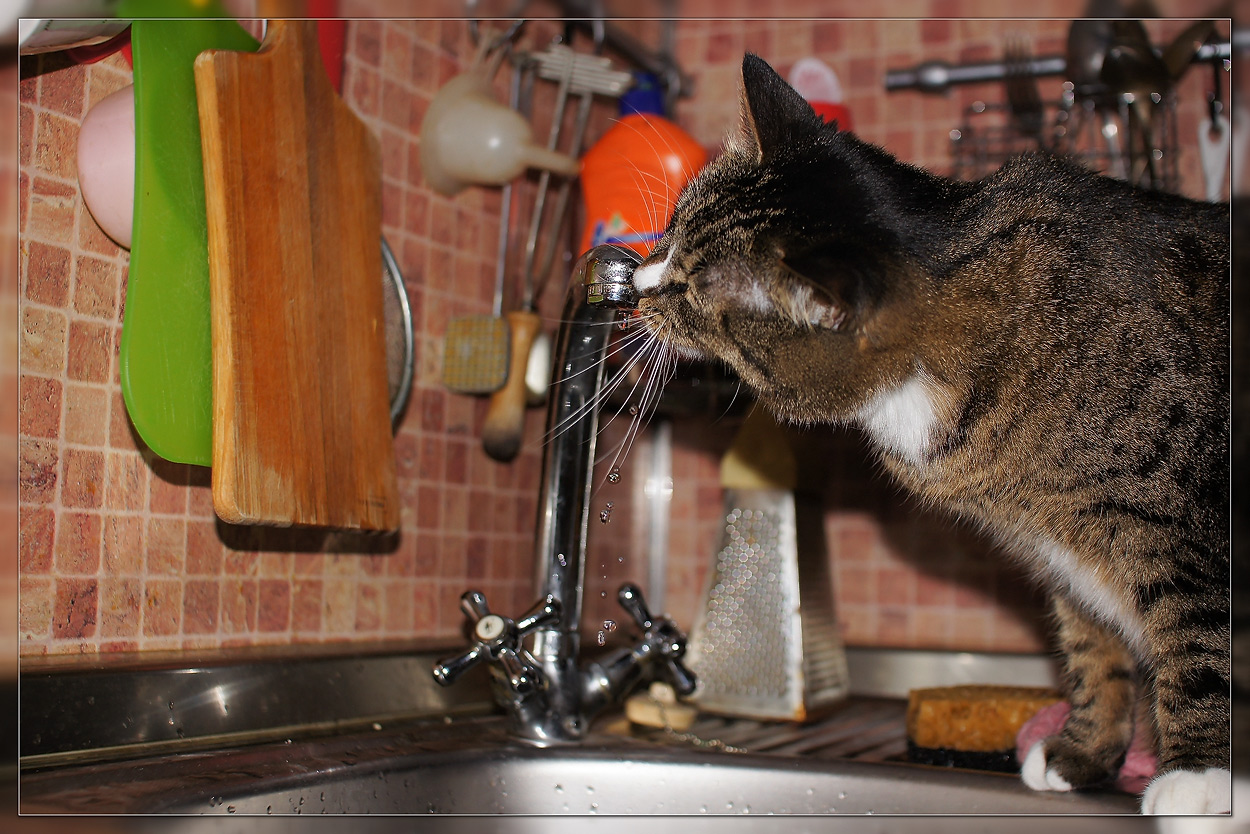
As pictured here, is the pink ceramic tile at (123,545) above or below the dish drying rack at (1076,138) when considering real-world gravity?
below

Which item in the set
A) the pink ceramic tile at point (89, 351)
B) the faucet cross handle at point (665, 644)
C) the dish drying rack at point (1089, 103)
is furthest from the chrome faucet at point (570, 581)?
the dish drying rack at point (1089, 103)

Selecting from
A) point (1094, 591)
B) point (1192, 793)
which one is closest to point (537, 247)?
point (1094, 591)

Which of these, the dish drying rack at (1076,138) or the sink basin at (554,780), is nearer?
the sink basin at (554,780)

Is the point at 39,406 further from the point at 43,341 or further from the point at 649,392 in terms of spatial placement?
the point at 649,392

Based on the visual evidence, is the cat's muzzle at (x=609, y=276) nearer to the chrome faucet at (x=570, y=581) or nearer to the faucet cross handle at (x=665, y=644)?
the chrome faucet at (x=570, y=581)

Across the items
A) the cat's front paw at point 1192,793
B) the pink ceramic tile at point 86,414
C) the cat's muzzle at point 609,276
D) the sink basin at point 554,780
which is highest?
the cat's muzzle at point 609,276

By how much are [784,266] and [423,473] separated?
0.58 m

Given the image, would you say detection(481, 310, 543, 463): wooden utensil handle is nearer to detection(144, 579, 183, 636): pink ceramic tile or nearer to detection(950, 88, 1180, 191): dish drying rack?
detection(144, 579, 183, 636): pink ceramic tile

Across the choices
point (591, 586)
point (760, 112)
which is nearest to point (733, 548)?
point (591, 586)

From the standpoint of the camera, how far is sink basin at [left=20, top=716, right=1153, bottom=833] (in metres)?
0.77

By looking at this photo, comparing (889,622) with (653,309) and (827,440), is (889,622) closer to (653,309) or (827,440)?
(827,440)

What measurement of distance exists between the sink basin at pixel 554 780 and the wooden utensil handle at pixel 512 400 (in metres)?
0.35

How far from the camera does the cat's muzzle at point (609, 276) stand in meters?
0.90

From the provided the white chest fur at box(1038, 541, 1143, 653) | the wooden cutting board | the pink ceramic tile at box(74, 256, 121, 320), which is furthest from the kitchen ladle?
the white chest fur at box(1038, 541, 1143, 653)
